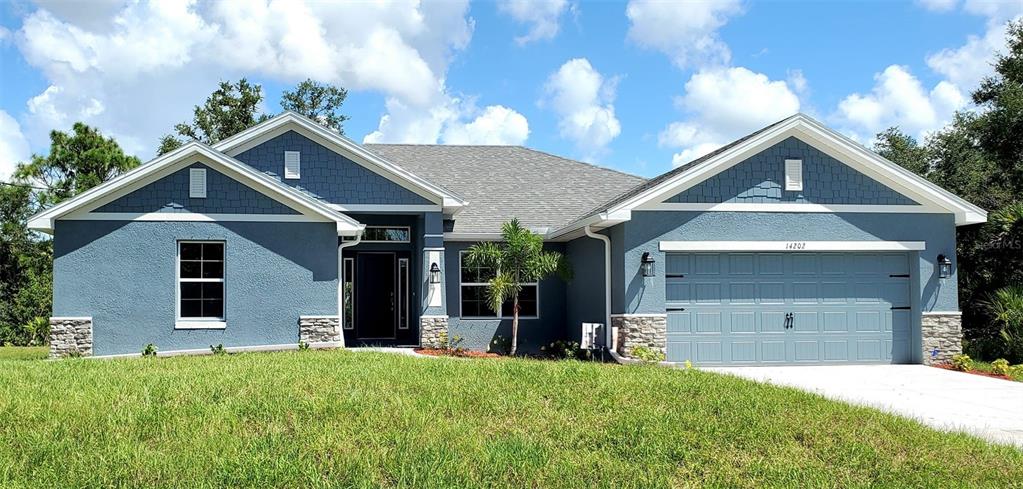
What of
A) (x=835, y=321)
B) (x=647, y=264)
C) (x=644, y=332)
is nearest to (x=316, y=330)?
(x=644, y=332)

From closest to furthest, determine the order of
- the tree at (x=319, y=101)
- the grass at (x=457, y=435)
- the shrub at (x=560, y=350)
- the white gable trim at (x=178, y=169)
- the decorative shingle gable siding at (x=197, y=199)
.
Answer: the grass at (x=457, y=435) → the white gable trim at (x=178, y=169) → the decorative shingle gable siding at (x=197, y=199) → the shrub at (x=560, y=350) → the tree at (x=319, y=101)

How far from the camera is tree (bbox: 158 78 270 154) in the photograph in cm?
3266

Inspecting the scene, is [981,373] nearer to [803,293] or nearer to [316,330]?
[803,293]

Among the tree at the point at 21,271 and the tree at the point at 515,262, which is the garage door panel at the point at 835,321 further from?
the tree at the point at 21,271

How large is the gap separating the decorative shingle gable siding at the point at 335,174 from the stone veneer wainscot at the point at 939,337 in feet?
32.1

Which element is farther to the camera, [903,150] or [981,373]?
[903,150]

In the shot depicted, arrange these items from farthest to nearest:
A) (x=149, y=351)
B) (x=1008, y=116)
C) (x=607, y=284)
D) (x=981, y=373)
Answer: (x=1008, y=116), (x=607, y=284), (x=149, y=351), (x=981, y=373)

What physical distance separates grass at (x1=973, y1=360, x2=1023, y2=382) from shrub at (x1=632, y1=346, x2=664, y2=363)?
5.67 metres

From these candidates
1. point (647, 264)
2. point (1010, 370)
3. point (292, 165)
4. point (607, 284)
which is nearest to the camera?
point (1010, 370)

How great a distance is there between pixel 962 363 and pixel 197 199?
1412cm

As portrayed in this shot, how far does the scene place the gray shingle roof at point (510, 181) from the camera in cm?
1881

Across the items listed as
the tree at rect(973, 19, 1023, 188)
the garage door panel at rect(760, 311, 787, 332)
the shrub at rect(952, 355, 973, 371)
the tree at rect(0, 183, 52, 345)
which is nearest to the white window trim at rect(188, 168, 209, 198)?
the garage door panel at rect(760, 311, 787, 332)

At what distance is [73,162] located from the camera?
3081cm

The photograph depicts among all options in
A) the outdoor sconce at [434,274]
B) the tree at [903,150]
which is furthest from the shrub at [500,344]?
the tree at [903,150]
